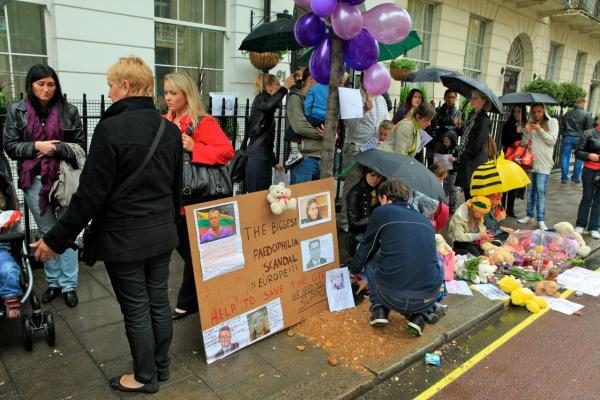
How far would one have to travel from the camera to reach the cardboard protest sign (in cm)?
304

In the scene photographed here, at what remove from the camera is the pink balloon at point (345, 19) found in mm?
3535

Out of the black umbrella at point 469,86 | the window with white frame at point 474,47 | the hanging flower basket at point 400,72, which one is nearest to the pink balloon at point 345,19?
the black umbrella at point 469,86

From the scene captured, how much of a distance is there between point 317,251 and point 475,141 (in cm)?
346

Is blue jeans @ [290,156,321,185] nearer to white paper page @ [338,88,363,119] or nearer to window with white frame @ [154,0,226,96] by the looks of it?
white paper page @ [338,88,363,119]

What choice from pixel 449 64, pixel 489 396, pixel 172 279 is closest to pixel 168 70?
pixel 172 279

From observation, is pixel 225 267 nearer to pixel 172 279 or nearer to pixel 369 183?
pixel 172 279

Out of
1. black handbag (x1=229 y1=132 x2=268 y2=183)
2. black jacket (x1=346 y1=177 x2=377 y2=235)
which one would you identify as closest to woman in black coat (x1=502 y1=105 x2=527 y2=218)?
black jacket (x1=346 y1=177 x2=377 y2=235)

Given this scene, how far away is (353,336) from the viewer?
3525mm

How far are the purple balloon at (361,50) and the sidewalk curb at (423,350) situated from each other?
7.76 feet

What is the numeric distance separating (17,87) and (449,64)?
37.7ft

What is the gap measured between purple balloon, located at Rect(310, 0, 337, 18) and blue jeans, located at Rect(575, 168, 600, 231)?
4918 mm

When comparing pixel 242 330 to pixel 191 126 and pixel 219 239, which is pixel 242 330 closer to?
pixel 219 239

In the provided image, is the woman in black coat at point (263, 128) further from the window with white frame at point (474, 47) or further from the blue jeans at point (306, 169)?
the window with white frame at point (474, 47)

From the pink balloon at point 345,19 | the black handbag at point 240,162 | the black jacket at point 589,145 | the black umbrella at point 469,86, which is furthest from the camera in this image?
the black jacket at point 589,145
